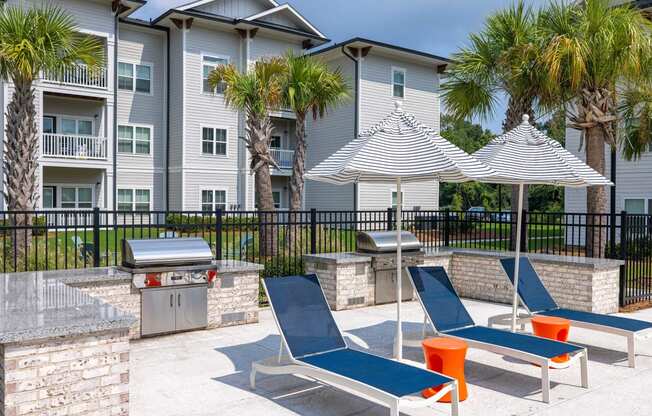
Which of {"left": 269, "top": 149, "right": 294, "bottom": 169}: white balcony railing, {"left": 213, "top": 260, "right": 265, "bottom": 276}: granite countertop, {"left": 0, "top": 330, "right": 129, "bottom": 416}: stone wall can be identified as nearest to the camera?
{"left": 0, "top": 330, "right": 129, "bottom": 416}: stone wall

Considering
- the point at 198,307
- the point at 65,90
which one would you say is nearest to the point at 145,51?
the point at 65,90

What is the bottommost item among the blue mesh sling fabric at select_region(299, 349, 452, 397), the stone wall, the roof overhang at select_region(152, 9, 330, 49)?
the blue mesh sling fabric at select_region(299, 349, 452, 397)

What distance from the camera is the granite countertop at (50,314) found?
4070 millimetres

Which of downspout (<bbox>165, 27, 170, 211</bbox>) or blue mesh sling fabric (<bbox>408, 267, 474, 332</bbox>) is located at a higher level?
downspout (<bbox>165, 27, 170, 211</bbox>)

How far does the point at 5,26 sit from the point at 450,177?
353 inches

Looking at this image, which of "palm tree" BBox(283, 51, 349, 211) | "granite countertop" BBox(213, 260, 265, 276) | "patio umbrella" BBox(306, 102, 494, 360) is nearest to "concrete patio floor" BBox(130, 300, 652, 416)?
"granite countertop" BBox(213, 260, 265, 276)

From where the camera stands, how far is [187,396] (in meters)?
5.70

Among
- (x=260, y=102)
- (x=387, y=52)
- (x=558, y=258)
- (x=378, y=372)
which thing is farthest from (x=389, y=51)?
(x=378, y=372)

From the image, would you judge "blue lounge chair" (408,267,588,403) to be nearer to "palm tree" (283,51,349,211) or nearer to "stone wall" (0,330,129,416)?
"stone wall" (0,330,129,416)

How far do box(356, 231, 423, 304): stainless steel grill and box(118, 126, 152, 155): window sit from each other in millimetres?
19038

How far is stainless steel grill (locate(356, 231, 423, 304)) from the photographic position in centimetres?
1073

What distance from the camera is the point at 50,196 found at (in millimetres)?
25641

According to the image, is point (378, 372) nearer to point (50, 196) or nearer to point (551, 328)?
point (551, 328)

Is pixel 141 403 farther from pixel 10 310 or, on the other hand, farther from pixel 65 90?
pixel 65 90
